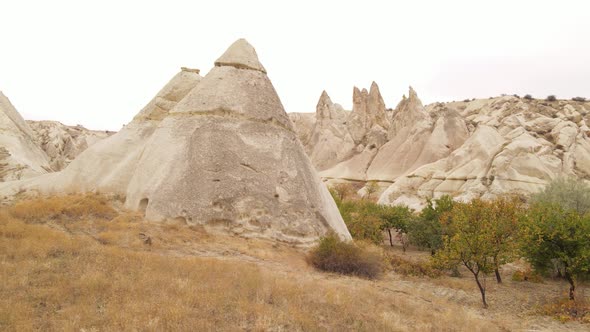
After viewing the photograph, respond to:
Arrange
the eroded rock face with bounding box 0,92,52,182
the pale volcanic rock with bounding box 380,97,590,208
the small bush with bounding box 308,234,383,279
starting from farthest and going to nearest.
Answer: the pale volcanic rock with bounding box 380,97,590,208 < the eroded rock face with bounding box 0,92,52,182 < the small bush with bounding box 308,234,383,279

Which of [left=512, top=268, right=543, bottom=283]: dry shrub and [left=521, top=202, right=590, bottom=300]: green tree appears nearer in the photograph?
[left=521, top=202, right=590, bottom=300]: green tree

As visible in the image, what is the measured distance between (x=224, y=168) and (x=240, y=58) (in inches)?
201

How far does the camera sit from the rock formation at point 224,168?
12180 mm

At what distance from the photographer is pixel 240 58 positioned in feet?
51.3

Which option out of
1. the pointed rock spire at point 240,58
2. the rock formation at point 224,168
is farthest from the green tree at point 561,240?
the pointed rock spire at point 240,58

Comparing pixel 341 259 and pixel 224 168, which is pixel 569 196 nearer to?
pixel 341 259

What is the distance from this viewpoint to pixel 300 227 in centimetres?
1239

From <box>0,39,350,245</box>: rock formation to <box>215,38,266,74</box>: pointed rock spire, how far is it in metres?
0.04

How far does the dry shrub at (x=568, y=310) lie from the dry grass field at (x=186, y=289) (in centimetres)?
28

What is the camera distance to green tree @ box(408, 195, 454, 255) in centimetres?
1745

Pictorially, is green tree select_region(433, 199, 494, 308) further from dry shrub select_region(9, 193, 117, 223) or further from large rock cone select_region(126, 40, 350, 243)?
dry shrub select_region(9, 193, 117, 223)

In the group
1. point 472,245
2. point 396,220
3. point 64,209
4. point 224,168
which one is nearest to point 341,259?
point 472,245

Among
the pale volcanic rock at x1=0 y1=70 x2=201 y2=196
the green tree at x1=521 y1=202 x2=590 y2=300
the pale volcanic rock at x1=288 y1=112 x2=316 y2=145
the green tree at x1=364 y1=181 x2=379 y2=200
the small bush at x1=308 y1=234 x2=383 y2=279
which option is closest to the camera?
the green tree at x1=521 y1=202 x2=590 y2=300

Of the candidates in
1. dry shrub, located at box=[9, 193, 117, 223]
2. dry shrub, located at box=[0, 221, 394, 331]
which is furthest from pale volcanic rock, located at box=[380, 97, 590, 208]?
dry shrub, located at box=[9, 193, 117, 223]
